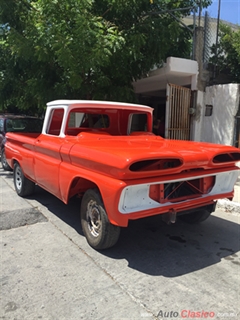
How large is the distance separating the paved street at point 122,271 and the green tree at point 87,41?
3825 millimetres

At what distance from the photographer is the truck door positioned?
411 centimetres

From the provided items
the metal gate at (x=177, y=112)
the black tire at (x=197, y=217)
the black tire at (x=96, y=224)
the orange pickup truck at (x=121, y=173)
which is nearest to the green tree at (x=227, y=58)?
the metal gate at (x=177, y=112)

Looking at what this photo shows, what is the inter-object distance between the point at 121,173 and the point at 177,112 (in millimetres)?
6573

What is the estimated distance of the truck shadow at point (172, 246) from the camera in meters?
3.29

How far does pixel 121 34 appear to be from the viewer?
7293 millimetres

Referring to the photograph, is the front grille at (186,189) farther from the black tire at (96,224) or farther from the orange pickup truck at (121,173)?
the black tire at (96,224)

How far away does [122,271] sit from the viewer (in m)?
3.14

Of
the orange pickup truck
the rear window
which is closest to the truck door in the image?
the orange pickup truck

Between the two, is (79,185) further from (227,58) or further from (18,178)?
(227,58)

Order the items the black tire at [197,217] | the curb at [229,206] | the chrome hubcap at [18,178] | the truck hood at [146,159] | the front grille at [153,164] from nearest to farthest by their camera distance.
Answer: the truck hood at [146,159] < the front grille at [153,164] < the black tire at [197,217] < the curb at [229,206] < the chrome hubcap at [18,178]

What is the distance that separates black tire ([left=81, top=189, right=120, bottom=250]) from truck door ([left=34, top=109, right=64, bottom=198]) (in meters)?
0.63

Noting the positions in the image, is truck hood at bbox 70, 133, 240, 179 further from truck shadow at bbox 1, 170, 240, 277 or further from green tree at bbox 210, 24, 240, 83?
green tree at bbox 210, 24, 240, 83

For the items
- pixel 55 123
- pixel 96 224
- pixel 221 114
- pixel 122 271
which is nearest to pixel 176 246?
pixel 122 271

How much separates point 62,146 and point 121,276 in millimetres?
1889
